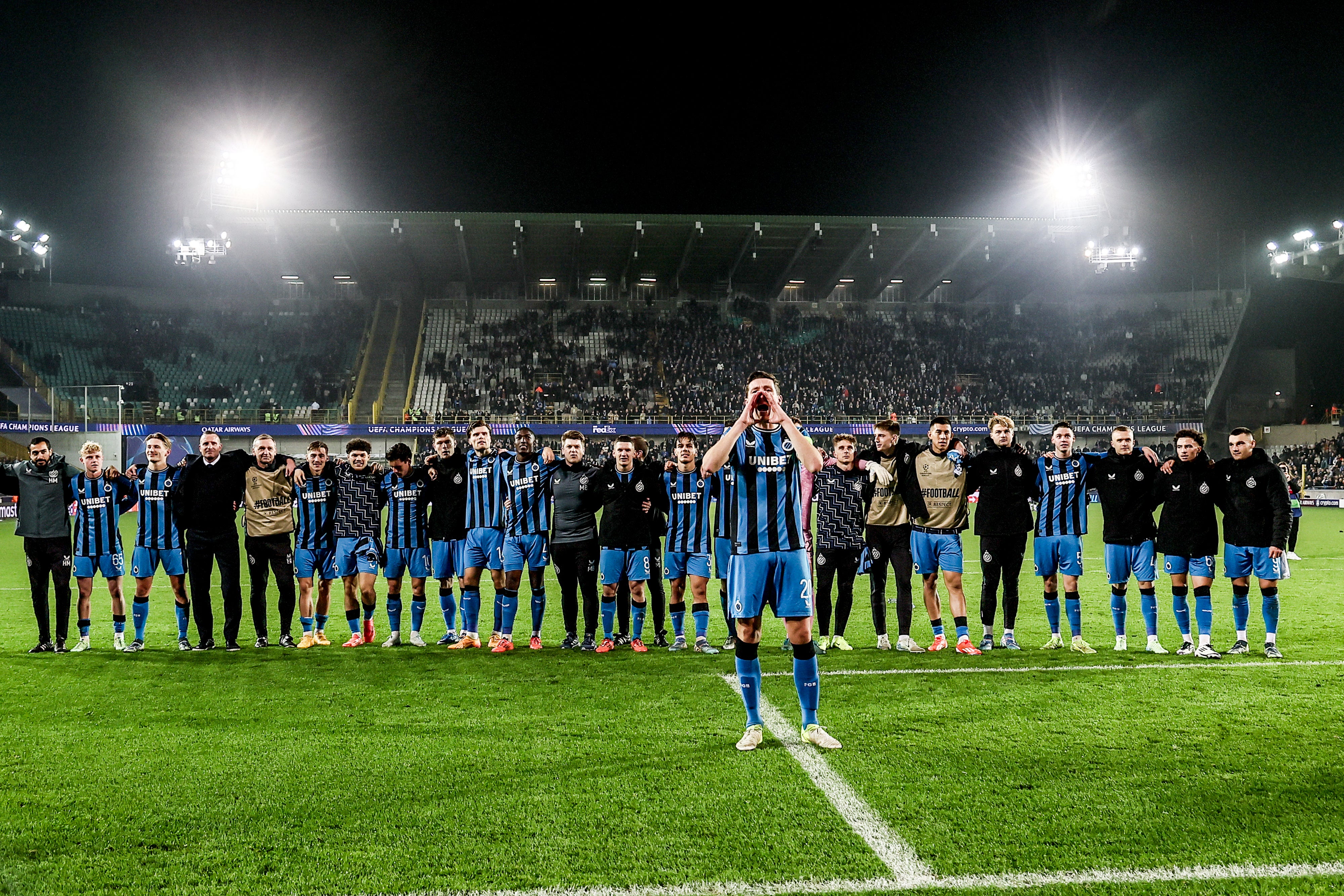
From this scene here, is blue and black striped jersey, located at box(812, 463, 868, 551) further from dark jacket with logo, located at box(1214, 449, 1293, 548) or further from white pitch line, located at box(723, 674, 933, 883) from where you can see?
dark jacket with logo, located at box(1214, 449, 1293, 548)

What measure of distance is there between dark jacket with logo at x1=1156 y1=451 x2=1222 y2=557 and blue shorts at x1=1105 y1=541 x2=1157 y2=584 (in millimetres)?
124

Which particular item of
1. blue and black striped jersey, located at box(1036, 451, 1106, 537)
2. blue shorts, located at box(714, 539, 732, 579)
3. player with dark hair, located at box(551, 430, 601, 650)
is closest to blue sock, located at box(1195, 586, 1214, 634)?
blue and black striped jersey, located at box(1036, 451, 1106, 537)

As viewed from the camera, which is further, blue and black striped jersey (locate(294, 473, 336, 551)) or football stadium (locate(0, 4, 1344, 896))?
blue and black striped jersey (locate(294, 473, 336, 551))

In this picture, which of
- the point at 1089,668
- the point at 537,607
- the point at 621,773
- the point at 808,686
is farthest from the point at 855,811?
the point at 537,607

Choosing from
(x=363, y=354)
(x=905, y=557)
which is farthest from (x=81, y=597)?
(x=363, y=354)

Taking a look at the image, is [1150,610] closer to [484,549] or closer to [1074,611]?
[1074,611]

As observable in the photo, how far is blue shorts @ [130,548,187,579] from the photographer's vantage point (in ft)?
A: 26.8

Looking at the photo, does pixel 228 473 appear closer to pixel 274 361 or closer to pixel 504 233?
pixel 504 233

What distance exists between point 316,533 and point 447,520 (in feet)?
4.23

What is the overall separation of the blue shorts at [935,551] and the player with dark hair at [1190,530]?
5.70 feet

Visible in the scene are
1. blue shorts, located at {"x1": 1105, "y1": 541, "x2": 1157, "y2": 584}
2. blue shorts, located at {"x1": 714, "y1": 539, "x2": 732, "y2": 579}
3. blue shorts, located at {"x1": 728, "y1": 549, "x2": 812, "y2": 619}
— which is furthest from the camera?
blue shorts, located at {"x1": 714, "y1": 539, "x2": 732, "y2": 579}

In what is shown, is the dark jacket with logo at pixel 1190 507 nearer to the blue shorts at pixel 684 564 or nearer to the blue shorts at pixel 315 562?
the blue shorts at pixel 684 564

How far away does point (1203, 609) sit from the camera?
738 centimetres

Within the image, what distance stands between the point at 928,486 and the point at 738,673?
361 centimetres
